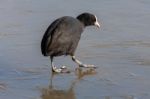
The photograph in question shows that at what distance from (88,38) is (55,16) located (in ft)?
5.37

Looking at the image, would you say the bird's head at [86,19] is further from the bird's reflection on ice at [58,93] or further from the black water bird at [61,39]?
the bird's reflection on ice at [58,93]

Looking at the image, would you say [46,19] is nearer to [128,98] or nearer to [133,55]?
[133,55]

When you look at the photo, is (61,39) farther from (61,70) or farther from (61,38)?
(61,70)

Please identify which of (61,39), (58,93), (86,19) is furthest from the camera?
(86,19)

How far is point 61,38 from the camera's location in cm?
799

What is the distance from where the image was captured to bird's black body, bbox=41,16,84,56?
7.95m

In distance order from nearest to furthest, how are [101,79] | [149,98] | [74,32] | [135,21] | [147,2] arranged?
1. [149,98]
2. [101,79]
3. [74,32]
4. [135,21]
5. [147,2]

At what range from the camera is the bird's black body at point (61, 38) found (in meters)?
7.95

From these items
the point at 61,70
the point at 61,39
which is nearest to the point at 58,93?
the point at 61,70

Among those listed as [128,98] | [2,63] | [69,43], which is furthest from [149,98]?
[2,63]

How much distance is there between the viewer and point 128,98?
6.88m

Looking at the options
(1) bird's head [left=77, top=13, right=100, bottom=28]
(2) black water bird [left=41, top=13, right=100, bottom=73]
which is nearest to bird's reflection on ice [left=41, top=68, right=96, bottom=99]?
(2) black water bird [left=41, top=13, right=100, bottom=73]

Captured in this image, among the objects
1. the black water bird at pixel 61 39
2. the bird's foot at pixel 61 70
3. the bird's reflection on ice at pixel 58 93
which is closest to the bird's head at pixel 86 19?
the black water bird at pixel 61 39

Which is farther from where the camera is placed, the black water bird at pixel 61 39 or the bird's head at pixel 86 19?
the bird's head at pixel 86 19
